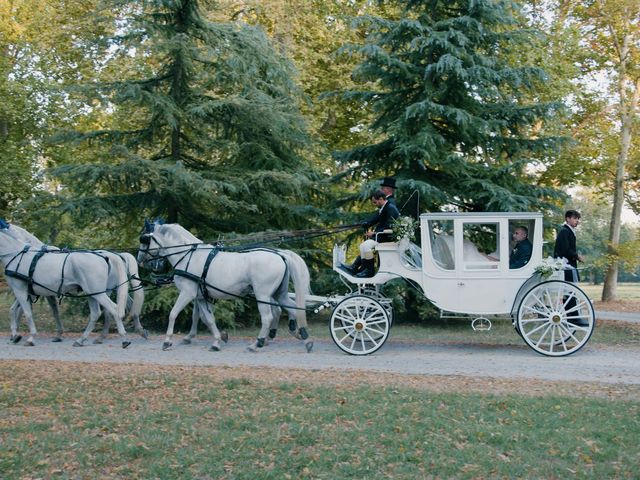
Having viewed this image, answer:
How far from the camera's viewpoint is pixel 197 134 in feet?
56.1

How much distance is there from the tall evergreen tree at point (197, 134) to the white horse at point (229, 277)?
2844 millimetres

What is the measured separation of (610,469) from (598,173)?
21015mm

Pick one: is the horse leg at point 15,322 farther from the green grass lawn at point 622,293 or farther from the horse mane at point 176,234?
the green grass lawn at point 622,293

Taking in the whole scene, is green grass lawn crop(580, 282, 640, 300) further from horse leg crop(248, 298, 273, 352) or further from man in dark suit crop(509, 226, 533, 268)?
horse leg crop(248, 298, 273, 352)

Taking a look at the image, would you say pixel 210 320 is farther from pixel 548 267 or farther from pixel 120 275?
pixel 548 267

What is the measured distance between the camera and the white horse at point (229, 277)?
1186 cm

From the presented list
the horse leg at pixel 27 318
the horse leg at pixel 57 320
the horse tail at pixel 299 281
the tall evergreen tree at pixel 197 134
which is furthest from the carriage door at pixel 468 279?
the horse leg at pixel 27 318

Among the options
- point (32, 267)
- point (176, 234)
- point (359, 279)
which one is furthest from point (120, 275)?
point (359, 279)

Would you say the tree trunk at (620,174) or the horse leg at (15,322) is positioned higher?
the tree trunk at (620,174)

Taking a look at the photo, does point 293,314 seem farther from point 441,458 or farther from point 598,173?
point 598,173

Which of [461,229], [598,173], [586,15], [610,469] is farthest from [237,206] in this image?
[586,15]

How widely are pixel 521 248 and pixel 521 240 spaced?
13 centimetres

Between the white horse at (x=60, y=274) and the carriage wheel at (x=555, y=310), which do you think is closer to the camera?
the carriage wheel at (x=555, y=310)

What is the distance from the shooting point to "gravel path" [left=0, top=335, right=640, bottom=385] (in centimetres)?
1001
